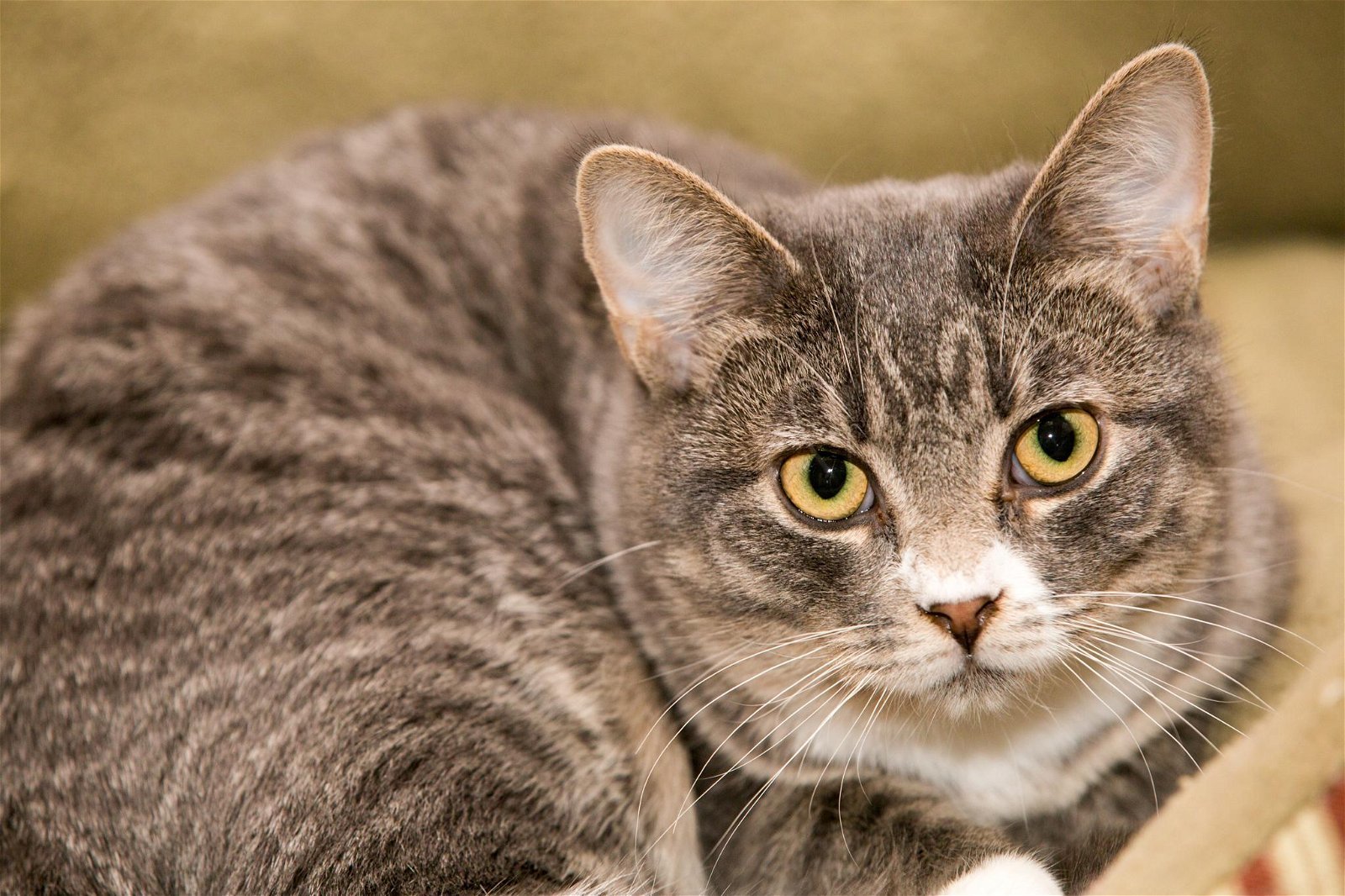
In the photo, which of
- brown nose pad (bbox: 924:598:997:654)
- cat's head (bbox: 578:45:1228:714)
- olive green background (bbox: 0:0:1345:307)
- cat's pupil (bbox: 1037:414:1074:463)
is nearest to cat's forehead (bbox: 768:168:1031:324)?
cat's head (bbox: 578:45:1228:714)

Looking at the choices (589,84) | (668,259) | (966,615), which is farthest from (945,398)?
(589,84)

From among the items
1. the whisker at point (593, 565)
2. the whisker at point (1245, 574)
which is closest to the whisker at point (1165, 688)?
the whisker at point (1245, 574)

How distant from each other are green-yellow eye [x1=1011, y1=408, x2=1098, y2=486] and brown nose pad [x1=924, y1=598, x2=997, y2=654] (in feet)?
0.57

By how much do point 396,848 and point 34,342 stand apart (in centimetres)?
96

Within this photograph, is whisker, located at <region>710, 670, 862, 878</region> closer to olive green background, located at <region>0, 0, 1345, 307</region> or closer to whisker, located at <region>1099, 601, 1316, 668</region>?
whisker, located at <region>1099, 601, 1316, 668</region>

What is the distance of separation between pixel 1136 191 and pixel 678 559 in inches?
29.0

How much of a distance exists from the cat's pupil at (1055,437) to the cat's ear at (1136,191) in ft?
0.60

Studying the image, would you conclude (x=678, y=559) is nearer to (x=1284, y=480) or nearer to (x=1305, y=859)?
(x=1305, y=859)

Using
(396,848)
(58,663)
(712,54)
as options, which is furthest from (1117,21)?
(58,663)

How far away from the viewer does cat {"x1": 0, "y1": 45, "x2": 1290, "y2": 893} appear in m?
1.41

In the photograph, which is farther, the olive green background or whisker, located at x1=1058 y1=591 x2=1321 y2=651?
the olive green background

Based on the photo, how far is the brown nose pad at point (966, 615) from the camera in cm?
131

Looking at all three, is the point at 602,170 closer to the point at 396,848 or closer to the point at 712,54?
the point at 396,848

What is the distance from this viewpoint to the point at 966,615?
131 centimetres
